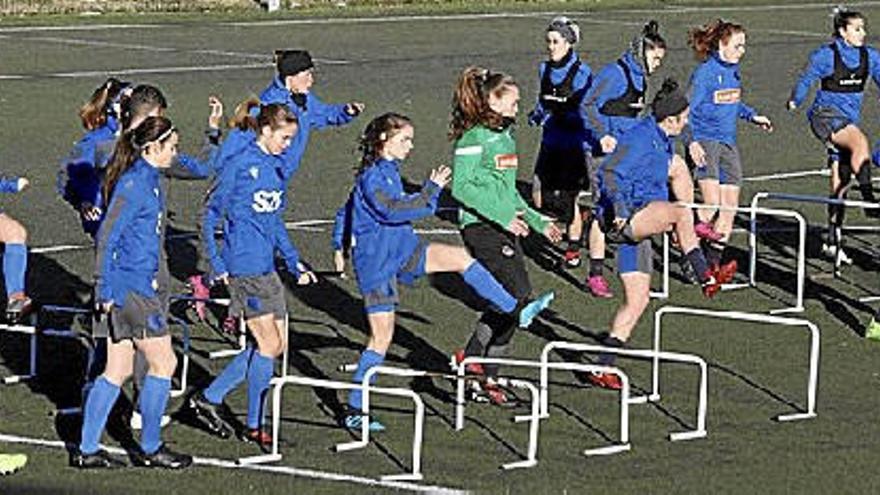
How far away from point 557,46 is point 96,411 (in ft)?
27.5

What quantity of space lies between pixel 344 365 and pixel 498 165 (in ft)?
5.68

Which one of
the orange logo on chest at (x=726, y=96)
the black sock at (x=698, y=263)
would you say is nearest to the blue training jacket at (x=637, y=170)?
the black sock at (x=698, y=263)

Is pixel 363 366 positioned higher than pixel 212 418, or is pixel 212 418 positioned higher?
pixel 363 366

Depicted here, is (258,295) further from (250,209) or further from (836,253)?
(836,253)

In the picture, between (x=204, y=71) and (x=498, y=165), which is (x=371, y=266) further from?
(x=204, y=71)

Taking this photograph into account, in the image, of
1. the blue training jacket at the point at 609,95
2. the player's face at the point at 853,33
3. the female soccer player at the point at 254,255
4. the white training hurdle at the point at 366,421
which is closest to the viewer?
the white training hurdle at the point at 366,421

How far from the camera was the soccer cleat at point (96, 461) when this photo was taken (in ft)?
43.5

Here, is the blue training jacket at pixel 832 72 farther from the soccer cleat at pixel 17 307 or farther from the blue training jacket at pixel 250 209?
the blue training jacket at pixel 250 209

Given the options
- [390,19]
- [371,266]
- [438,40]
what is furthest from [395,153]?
[390,19]

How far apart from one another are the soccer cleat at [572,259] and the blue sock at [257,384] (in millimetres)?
6601

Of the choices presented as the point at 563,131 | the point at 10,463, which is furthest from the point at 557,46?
the point at 10,463

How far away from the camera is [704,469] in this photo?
1345 centimetres

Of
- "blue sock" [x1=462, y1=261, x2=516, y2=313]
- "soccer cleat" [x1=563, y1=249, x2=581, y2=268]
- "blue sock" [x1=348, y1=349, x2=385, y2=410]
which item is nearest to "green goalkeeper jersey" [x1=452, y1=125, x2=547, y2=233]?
"blue sock" [x1=462, y1=261, x2=516, y2=313]

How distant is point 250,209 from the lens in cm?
1416
